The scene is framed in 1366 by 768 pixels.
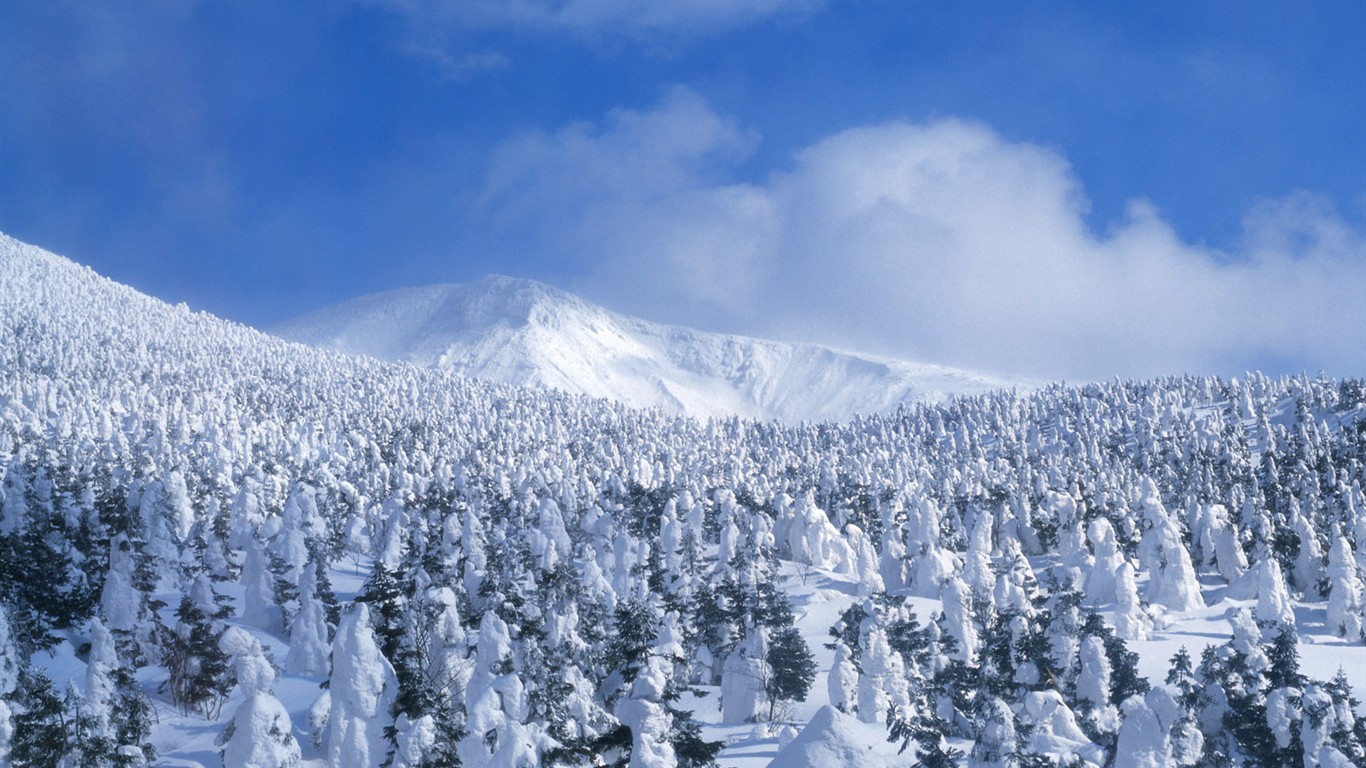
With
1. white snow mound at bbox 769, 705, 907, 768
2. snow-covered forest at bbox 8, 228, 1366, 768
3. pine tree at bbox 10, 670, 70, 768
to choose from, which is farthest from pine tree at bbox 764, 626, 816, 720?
pine tree at bbox 10, 670, 70, 768

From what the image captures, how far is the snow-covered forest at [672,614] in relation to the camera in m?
27.8

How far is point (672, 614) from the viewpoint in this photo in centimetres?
6688

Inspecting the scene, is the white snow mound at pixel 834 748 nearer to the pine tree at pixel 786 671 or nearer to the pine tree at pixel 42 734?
the pine tree at pixel 42 734

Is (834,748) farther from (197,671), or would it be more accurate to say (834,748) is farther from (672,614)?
(672,614)

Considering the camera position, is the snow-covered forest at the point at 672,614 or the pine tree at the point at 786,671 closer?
the snow-covered forest at the point at 672,614

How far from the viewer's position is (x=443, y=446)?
187750 millimetres

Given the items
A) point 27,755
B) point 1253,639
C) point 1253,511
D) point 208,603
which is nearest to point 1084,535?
point 1253,511

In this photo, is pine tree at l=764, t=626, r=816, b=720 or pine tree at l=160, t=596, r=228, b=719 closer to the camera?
pine tree at l=160, t=596, r=228, b=719

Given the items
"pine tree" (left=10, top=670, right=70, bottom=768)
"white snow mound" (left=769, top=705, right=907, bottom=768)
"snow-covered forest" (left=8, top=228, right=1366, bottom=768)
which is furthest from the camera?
"white snow mound" (left=769, top=705, right=907, bottom=768)

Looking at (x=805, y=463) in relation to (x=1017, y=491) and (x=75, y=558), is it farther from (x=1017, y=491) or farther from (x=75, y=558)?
(x=75, y=558)

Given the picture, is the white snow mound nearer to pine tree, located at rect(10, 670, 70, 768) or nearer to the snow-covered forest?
the snow-covered forest

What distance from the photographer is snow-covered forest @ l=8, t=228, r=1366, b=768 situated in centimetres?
2781

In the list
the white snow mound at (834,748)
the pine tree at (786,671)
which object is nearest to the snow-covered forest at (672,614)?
the white snow mound at (834,748)

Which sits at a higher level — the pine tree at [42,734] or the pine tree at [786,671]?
the pine tree at [42,734]
